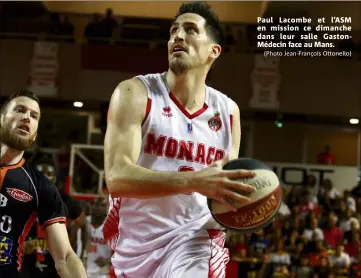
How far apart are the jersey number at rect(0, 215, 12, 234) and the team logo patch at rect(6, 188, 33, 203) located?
0.45 ft

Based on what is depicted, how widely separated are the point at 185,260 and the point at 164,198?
0.33 meters

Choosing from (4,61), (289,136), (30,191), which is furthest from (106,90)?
(30,191)

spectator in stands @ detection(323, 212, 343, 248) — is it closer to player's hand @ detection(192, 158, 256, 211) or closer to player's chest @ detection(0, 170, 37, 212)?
player's chest @ detection(0, 170, 37, 212)

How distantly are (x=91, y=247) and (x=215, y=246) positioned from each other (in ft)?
21.3

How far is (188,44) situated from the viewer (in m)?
3.54

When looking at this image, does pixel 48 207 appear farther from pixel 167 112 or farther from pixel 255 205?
pixel 255 205

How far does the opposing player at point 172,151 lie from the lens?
3.24m

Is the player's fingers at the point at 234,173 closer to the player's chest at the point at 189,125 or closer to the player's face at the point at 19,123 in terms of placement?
the player's chest at the point at 189,125

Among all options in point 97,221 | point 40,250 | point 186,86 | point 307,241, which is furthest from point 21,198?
point 307,241

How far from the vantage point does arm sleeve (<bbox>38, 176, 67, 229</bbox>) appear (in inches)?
168

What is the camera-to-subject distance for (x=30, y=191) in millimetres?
4281

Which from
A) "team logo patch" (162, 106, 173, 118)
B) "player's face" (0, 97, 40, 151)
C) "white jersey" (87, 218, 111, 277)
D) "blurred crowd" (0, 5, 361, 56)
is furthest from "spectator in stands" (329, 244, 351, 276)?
"team logo patch" (162, 106, 173, 118)

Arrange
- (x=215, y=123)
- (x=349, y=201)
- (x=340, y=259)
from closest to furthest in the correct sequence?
1. (x=215, y=123)
2. (x=340, y=259)
3. (x=349, y=201)

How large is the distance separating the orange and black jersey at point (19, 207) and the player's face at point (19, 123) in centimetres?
21
